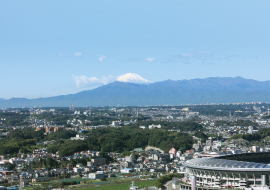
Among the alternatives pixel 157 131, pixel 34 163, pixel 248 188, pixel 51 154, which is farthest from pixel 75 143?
pixel 248 188

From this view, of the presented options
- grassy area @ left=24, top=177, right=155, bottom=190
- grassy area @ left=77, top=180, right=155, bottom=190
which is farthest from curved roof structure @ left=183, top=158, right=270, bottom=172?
grassy area @ left=24, top=177, right=155, bottom=190

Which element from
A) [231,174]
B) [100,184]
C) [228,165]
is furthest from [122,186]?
[231,174]

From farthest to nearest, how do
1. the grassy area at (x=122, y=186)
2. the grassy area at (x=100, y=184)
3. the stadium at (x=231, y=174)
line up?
the grassy area at (x=100, y=184)
the grassy area at (x=122, y=186)
the stadium at (x=231, y=174)

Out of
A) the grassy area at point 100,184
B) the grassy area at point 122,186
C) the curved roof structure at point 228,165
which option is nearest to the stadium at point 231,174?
the curved roof structure at point 228,165

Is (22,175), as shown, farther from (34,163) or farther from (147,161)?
(147,161)

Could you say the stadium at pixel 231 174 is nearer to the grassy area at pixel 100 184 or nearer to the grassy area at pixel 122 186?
the grassy area at pixel 122 186

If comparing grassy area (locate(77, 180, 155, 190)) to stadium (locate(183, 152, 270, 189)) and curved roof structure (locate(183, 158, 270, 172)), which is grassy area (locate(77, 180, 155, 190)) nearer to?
curved roof structure (locate(183, 158, 270, 172))

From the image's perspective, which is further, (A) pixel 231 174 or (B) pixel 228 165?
(B) pixel 228 165

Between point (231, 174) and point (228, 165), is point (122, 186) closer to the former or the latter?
point (228, 165)

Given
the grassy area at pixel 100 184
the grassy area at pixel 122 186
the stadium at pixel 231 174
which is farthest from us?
the grassy area at pixel 100 184

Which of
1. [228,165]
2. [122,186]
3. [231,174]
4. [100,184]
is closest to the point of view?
[231,174]

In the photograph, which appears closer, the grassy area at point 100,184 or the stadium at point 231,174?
the stadium at point 231,174

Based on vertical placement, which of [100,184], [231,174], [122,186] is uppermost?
[231,174]

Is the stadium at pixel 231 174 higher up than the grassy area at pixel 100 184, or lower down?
higher up
